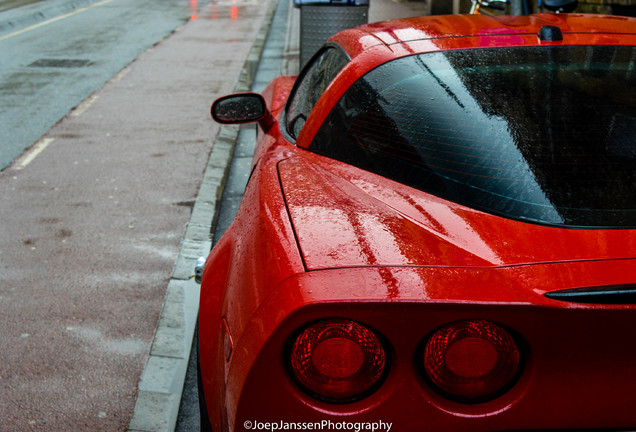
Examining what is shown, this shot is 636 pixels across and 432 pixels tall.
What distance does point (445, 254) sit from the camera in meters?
1.62

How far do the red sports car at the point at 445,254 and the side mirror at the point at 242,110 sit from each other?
2.81 feet

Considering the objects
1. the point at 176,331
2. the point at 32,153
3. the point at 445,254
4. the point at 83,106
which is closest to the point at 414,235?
the point at 445,254

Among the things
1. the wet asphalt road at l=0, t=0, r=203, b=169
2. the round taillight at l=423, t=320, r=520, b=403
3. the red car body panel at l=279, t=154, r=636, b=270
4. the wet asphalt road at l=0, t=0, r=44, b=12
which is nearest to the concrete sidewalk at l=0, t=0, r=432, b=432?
the wet asphalt road at l=0, t=0, r=203, b=169

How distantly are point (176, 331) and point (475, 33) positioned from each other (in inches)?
85.8

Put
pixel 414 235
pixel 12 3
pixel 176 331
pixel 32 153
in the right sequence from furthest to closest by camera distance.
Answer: pixel 12 3 < pixel 32 153 < pixel 176 331 < pixel 414 235

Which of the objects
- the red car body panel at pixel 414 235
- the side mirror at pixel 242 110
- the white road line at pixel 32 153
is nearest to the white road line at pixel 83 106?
the white road line at pixel 32 153

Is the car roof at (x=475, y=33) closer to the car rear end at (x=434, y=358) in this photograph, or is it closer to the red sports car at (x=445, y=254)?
the red sports car at (x=445, y=254)

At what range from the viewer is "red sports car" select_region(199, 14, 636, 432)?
1.47 meters

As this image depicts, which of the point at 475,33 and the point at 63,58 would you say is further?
the point at 63,58

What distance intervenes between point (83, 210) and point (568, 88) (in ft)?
14.0

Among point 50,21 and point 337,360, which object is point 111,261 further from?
point 50,21

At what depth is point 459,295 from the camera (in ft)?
4.76

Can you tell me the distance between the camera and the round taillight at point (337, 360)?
1.50 metres

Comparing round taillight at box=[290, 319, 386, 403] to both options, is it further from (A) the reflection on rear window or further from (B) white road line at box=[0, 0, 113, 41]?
(B) white road line at box=[0, 0, 113, 41]
